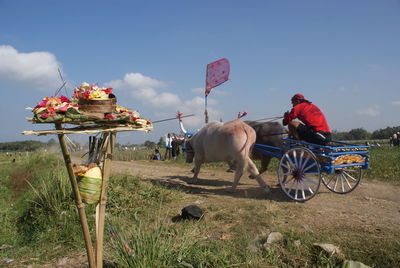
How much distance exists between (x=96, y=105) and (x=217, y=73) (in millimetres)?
6586

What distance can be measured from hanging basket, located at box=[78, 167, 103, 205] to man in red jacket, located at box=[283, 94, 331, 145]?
445 cm

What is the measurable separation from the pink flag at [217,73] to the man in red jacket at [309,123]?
2905mm

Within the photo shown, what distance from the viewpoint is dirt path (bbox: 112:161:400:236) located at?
4426 mm

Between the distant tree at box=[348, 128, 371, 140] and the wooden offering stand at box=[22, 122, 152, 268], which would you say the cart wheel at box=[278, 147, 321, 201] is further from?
the distant tree at box=[348, 128, 371, 140]

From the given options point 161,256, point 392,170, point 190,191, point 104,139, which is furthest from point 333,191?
point 104,139

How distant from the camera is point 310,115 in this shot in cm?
595

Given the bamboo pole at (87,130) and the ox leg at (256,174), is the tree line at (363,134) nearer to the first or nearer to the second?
the ox leg at (256,174)

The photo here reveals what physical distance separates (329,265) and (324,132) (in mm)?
3269

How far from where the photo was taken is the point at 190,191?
22.9 ft

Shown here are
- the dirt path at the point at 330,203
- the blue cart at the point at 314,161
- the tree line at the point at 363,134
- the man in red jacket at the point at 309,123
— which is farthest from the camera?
the tree line at the point at 363,134

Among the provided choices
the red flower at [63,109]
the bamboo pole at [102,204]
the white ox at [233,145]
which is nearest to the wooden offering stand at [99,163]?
the bamboo pole at [102,204]

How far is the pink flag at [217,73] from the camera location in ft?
28.2

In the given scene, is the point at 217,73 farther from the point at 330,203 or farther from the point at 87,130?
the point at 87,130

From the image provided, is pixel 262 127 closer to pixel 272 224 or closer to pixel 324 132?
pixel 324 132
